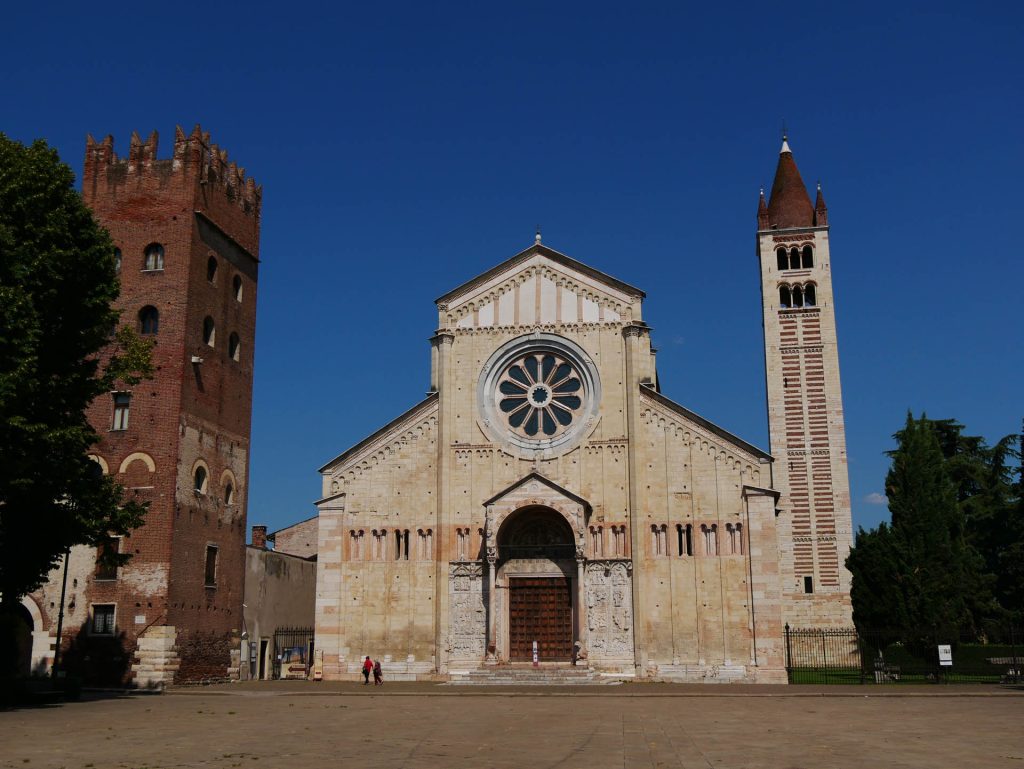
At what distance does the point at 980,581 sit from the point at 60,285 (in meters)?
45.7

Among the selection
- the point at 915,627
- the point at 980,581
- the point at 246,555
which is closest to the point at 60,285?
the point at 246,555

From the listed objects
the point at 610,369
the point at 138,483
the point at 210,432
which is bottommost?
the point at 138,483

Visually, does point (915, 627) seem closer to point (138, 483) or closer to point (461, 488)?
point (461, 488)

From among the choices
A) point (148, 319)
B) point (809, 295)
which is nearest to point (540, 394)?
point (148, 319)

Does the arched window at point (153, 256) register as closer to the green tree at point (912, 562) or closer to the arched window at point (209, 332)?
the arched window at point (209, 332)

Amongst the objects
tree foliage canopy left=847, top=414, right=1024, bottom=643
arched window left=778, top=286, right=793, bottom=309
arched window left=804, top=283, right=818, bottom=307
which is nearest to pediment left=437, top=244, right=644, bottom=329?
tree foliage canopy left=847, top=414, right=1024, bottom=643

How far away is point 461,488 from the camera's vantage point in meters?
34.8

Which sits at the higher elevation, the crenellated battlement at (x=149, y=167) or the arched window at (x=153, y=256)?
the crenellated battlement at (x=149, y=167)

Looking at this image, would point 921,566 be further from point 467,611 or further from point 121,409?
point 121,409

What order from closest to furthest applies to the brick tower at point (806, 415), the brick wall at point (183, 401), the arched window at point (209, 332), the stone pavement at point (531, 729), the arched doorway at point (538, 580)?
the stone pavement at point (531, 729), the brick wall at point (183, 401), the arched doorway at point (538, 580), the arched window at point (209, 332), the brick tower at point (806, 415)

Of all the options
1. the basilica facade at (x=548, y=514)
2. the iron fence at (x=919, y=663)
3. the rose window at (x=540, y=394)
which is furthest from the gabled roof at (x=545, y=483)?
the iron fence at (x=919, y=663)

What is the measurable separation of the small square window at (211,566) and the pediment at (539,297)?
462 inches

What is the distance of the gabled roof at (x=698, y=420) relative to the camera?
1292 inches

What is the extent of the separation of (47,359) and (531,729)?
583 inches
